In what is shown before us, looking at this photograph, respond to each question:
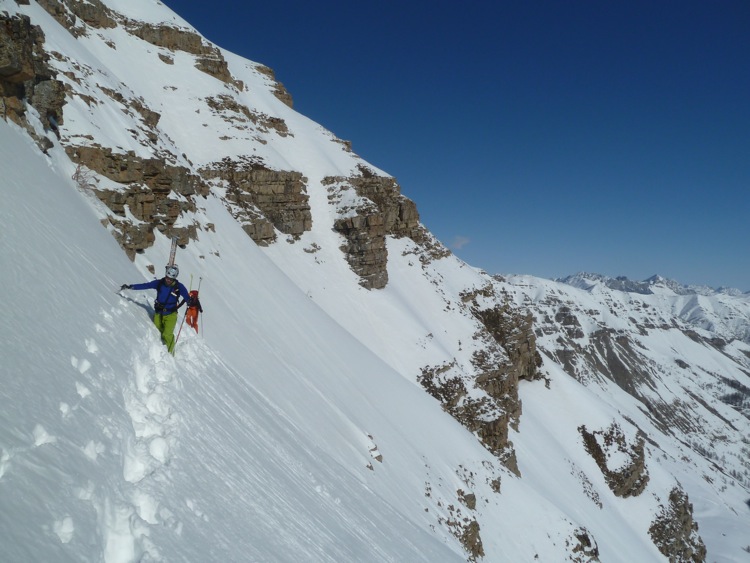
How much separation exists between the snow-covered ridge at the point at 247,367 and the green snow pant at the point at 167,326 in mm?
332

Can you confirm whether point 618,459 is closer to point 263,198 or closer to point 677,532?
point 677,532

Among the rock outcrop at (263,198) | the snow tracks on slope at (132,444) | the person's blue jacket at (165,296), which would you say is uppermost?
the rock outcrop at (263,198)

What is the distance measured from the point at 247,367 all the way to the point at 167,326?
5.51 m

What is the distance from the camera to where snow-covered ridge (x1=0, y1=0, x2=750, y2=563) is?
4902mm

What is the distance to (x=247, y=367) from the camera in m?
13.9

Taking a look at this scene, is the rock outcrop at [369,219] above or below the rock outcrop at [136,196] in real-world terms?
above

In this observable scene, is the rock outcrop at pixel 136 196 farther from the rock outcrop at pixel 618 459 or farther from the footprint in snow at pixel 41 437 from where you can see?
the rock outcrop at pixel 618 459

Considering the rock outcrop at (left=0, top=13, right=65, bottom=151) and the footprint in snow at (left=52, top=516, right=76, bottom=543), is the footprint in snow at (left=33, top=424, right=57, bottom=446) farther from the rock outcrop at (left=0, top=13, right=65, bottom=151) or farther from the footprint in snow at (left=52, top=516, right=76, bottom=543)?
the rock outcrop at (left=0, top=13, right=65, bottom=151)

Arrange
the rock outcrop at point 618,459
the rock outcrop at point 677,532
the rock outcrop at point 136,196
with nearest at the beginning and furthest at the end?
1. the rock outcrop at point 136,196
2. the rock outcrop at point 677,532
3. the rock outcrop at point 618,459

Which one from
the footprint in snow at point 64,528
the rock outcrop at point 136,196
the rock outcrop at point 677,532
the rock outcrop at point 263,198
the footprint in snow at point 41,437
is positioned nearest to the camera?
the footprint in snow at point 64,528

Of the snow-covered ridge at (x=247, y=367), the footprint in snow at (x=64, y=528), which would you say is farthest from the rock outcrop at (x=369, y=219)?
the footprint in snow at (x=64, y=528)

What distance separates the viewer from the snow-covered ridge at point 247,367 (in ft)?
16.1

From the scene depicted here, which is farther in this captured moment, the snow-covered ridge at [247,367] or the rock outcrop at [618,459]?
the rock outcrop at [618,459]

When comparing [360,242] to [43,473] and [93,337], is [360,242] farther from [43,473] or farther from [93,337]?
[43,473]
